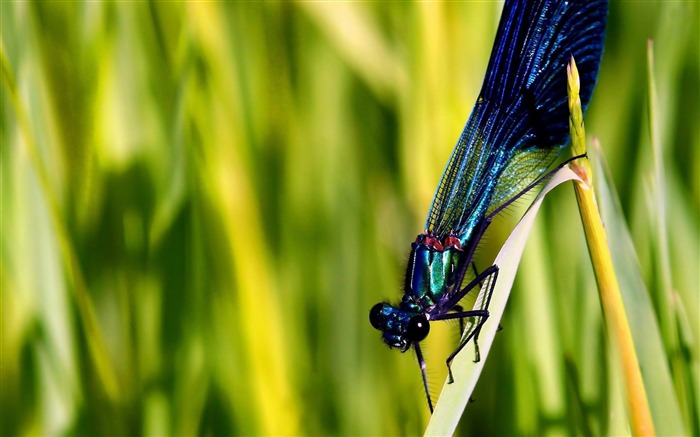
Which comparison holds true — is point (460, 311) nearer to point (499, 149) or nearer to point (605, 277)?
point (499, 149)

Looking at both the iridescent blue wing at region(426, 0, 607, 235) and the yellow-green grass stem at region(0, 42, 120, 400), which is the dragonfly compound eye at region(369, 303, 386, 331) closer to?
the iridescent blue wing at region(426, 0, 607, 235)

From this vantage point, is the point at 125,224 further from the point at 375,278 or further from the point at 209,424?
the point at 375,278

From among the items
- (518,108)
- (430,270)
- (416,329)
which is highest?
(518,108)

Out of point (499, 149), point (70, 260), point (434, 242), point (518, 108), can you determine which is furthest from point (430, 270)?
point (70, 260)

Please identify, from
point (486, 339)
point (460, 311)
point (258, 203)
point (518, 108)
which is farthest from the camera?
point (518, 108)

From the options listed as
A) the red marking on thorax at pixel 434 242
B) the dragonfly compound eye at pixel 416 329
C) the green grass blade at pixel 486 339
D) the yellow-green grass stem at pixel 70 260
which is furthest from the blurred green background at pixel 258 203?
the green grass blade at pixel 486 339
